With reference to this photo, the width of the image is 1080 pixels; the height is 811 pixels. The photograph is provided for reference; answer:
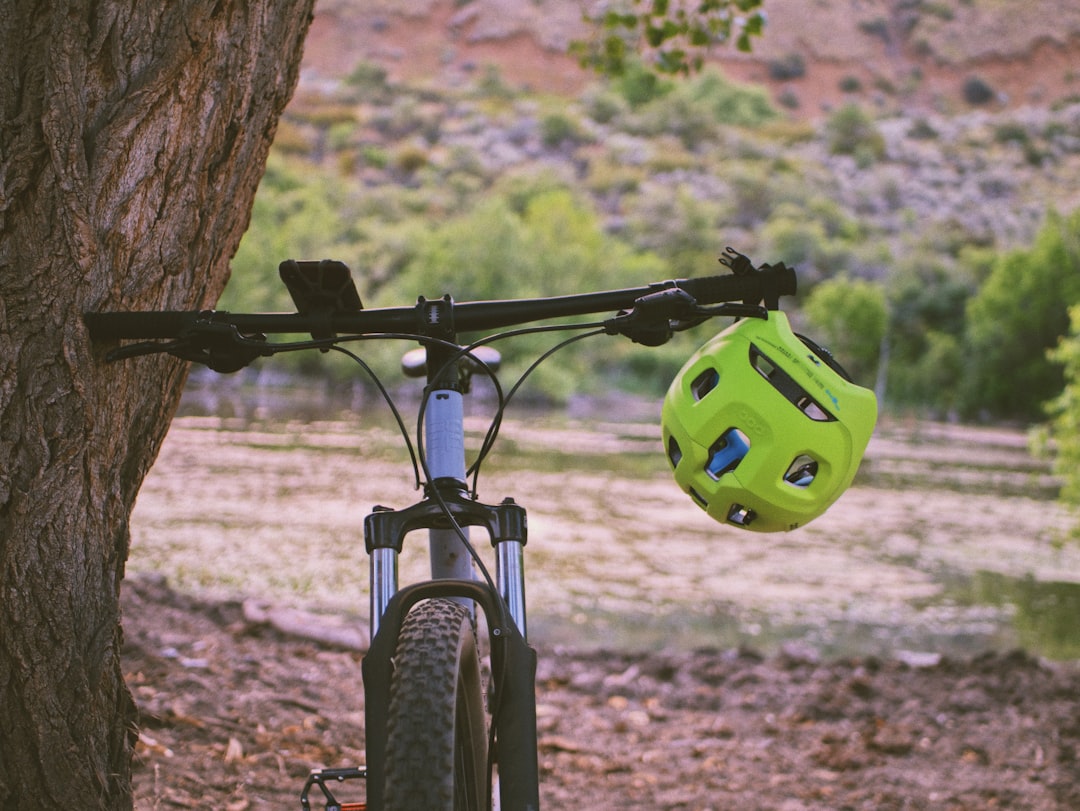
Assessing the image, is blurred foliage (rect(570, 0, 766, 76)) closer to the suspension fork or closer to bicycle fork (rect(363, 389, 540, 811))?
the suspension fork

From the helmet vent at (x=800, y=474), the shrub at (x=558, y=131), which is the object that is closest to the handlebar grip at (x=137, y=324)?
the helmet vent at (x=800, y=474)

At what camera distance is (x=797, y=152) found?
114m

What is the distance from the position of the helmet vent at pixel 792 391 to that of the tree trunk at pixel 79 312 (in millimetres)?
1295

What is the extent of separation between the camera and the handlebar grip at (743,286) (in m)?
1.93

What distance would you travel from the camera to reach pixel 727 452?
1.94m

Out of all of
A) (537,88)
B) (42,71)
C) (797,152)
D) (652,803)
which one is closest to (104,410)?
(42,71)

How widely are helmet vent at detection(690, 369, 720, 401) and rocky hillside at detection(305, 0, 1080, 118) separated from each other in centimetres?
14468

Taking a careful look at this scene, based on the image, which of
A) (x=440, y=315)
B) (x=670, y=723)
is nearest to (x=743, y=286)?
(x=440, y=315)

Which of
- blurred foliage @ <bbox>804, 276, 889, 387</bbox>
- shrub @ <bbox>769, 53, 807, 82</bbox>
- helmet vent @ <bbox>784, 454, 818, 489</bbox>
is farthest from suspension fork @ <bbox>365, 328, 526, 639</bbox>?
shrub @ <bbox>769, 53, 807, 82</bbox>

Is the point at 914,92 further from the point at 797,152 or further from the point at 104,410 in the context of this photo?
the point at 104,410

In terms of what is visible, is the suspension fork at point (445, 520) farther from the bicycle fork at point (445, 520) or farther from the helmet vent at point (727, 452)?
the helmet vent at point (727, 452)

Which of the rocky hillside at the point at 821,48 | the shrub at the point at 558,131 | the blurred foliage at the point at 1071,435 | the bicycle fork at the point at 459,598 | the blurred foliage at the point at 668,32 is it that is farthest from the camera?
→ the rocky hillside at the point at 821,48

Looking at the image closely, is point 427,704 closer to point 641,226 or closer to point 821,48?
point 641,226

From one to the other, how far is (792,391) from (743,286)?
23 centimetres
